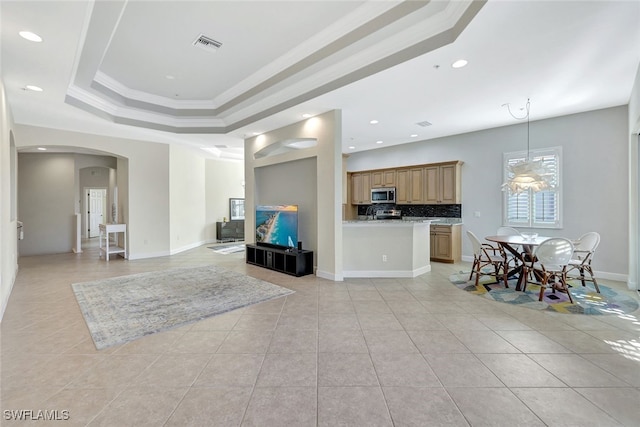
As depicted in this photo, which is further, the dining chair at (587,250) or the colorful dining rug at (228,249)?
the colorful dining rug at (228,249)

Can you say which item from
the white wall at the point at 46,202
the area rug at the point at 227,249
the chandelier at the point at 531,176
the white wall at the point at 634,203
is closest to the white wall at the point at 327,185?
the chandelier at the point at 531,176

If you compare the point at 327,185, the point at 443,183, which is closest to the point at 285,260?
the point at 327,185

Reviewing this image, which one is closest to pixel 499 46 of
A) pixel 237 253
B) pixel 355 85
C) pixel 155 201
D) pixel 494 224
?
pixel 355 85

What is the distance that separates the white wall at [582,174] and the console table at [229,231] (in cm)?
756

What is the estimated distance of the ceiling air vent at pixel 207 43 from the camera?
3.81m

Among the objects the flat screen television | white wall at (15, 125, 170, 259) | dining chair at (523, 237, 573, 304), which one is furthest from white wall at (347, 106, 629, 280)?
white wall at (15, 125, 170, 259)

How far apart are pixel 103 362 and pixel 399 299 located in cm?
338

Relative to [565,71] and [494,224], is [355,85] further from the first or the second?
[494,224]

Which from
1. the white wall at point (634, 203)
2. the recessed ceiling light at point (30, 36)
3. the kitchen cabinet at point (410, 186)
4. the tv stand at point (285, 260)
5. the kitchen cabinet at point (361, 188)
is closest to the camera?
the recessed ceiling light at point (30, 36)

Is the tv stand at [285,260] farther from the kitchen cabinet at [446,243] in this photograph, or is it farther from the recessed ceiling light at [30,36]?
the recessed ceiling light at [30,36]

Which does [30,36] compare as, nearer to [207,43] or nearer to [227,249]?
[207,43]

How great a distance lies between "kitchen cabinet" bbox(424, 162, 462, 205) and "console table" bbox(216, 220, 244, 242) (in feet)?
21.4

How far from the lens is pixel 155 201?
7457 millimetres

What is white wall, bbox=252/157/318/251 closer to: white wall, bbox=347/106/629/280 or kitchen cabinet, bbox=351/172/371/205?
kitchen cabinet, bbox=351/172/371/205
